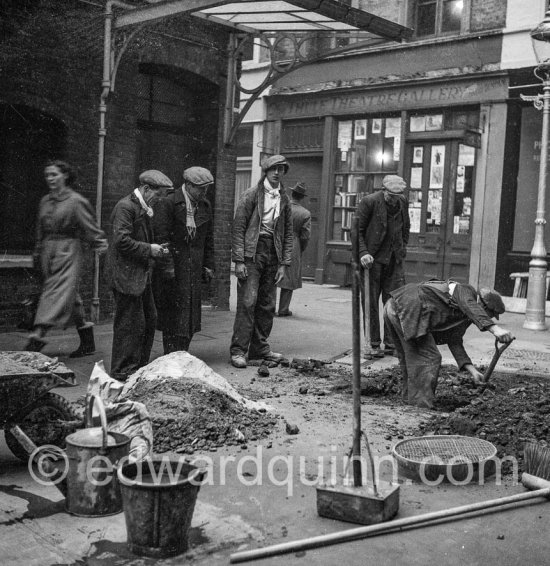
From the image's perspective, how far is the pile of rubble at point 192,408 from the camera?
5.44 m

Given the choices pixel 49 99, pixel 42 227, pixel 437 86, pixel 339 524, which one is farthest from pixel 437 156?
pixel 339 524

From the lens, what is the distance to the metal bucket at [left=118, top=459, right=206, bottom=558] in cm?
358

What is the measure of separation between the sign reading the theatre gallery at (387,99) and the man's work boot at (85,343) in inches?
403

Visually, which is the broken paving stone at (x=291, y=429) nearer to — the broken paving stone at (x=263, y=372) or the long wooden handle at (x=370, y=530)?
the long wooden handle at (x=370, y=530)

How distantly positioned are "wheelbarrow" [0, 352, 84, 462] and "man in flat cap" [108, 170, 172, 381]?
196cm

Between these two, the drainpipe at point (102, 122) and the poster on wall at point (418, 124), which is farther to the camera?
the poster on wall at point (418, 124)

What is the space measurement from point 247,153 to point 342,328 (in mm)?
10736

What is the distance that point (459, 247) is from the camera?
52.4ft

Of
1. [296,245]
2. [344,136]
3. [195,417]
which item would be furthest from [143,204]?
[344,136]

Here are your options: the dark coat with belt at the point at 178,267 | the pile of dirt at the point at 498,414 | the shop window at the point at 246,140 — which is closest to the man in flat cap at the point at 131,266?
the dark coat with belt at the point at 178,267

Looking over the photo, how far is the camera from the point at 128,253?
704 centimetres

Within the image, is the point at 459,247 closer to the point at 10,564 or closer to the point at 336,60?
the point at 336,60

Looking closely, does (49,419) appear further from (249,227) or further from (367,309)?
(367,309)

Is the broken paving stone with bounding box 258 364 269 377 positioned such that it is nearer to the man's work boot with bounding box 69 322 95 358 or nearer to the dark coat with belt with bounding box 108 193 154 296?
the dark coat with belt with bounding box 108 193 154 296
